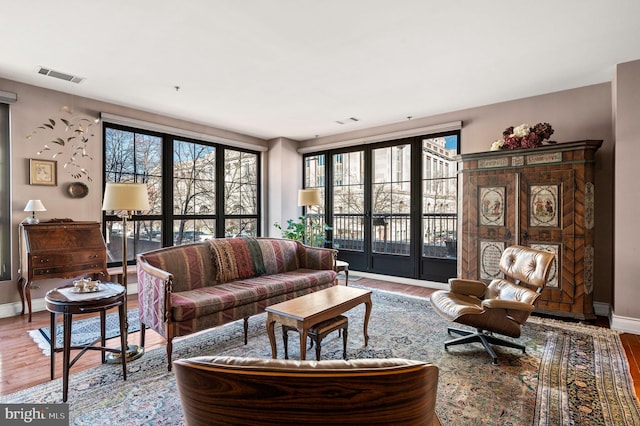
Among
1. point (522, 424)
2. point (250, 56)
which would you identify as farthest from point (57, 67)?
point (522, 424)

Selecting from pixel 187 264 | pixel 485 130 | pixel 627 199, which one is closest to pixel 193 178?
pixel 187 264

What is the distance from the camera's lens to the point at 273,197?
261 inches

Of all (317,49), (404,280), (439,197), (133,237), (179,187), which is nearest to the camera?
(317,49)

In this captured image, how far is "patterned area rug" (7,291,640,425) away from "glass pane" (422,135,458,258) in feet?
6.18

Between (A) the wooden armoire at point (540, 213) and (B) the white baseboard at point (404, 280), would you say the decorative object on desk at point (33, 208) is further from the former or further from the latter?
(A) the wooden armoire at point (540, 213)

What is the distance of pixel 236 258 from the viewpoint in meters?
3.70

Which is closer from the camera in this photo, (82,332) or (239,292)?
(239,292)

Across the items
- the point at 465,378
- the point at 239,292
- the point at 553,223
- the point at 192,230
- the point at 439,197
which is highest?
the point at 439,197

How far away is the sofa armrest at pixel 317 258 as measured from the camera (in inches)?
166

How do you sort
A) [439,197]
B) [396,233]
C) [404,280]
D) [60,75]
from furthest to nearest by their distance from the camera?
[396,233], [404,280], [439,197], [60,75]

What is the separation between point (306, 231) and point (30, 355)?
4357mm

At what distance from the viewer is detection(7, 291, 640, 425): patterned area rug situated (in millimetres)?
1921

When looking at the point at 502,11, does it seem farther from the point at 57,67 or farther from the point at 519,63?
the point at 57,67

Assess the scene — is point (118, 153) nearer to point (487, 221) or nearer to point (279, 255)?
point (279, 255)
